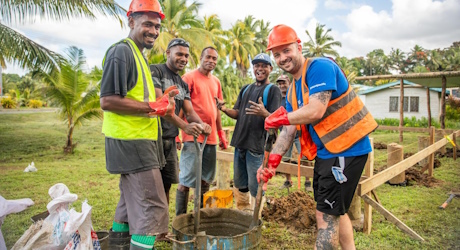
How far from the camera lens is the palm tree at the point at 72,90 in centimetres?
1040

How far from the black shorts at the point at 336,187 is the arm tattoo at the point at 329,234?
0.22 ft

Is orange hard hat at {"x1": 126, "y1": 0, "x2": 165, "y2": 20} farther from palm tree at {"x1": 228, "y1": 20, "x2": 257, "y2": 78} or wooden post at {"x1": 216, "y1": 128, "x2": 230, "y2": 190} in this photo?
palm tree at {"x1": 228, "y1": 20, "x2": 257, "y2": 78}

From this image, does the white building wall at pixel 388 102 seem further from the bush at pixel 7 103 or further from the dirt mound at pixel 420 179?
the bush at pixel 7 103

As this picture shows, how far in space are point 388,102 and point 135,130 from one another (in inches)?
1062

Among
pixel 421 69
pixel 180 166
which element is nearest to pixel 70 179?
pixel 180 166

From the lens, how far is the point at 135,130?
91.0 inches

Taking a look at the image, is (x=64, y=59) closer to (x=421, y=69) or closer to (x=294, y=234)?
(x=294, y=234)

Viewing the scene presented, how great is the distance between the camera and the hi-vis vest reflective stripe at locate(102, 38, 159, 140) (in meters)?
2.29

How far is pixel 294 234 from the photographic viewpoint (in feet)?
12.7

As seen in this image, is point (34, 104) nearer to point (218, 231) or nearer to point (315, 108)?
point (218, 231)

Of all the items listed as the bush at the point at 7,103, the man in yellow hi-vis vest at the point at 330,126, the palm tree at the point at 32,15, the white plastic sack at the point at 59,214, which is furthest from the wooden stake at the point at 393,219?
the bush at the point at 7,103

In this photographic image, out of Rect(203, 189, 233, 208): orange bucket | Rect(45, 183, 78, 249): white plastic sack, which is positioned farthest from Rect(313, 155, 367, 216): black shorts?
Rect(45, 183, 78, 249): white plastic sack

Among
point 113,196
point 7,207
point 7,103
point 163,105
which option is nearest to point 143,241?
point 163,105

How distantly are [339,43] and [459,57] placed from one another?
19.8m
